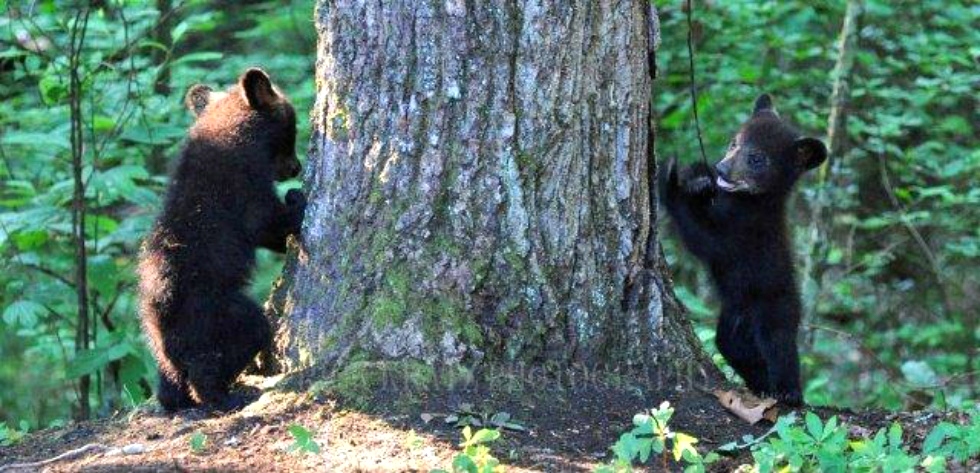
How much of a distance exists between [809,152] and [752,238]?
0.68 metres

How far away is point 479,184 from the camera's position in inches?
196

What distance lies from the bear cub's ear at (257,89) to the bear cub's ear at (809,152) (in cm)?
298

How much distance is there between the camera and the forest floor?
4.46 meters

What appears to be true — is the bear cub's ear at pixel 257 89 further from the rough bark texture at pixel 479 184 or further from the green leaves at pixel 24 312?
the green leaves at pixel 24 312

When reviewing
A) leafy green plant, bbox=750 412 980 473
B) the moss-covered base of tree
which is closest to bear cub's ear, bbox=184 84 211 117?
the moss-covered base of tree

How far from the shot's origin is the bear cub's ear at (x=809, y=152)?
6926 millimetres

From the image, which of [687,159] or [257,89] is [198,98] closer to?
[257,89]

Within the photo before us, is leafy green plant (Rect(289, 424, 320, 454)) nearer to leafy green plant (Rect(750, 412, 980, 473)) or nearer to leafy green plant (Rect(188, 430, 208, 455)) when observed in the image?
leafy green plant (Rect(188, 430, 208, 455))

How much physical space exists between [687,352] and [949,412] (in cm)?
140

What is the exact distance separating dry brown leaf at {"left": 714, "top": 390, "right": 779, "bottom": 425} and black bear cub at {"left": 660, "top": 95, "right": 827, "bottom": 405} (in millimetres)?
950

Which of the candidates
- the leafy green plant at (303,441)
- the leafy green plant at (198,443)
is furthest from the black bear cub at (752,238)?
the leafy green plant at (198,443)

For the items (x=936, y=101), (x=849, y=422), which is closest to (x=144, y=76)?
(x=849, y=422)

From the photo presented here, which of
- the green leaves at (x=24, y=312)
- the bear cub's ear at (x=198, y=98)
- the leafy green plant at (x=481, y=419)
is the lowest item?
the leafy green plant at (x=481, y=419)

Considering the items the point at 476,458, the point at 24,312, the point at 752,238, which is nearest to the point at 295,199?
the point at 476,458
